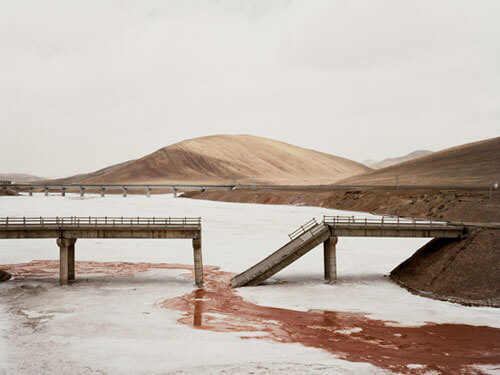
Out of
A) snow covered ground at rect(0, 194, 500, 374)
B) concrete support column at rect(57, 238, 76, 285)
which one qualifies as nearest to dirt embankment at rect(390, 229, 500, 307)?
snow covered ground at rect(0, 194, 500, 374)

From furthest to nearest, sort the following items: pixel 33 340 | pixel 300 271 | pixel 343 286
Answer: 1. pixel 300 271
2. pixel 343 286
3. pixel 33 340

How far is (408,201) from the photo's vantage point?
111 meters

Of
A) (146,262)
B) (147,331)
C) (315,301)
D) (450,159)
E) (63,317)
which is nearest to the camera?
(147,331)

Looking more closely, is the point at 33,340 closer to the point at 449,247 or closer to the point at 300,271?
the point at 300,271

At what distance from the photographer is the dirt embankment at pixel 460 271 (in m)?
36.0

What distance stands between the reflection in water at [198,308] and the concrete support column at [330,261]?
11974 mm

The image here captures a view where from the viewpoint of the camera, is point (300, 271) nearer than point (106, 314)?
No

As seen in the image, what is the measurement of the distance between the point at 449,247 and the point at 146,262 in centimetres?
3142

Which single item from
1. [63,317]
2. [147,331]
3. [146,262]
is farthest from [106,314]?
[146,262]

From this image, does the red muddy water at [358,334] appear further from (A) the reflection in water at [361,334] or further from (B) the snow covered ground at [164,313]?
(B) the snow covered ground at [164,313]

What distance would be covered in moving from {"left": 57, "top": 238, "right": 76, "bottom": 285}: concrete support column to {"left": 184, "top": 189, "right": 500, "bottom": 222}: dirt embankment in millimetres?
61416

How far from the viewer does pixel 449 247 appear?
141 ft

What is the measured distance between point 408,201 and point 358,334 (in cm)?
8721

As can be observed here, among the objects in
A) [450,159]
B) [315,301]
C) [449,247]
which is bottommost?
[315,301]
